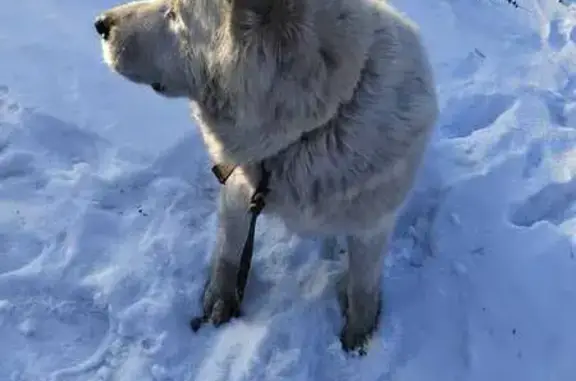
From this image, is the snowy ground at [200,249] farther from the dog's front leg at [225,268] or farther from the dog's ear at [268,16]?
the dog's ear at [268,16]

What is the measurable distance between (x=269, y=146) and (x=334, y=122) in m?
0.22

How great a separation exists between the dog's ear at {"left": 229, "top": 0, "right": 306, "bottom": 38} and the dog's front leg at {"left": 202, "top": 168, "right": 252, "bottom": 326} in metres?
1.01

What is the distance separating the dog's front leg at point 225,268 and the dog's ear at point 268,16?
101 cm

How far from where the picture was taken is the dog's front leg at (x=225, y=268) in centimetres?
345

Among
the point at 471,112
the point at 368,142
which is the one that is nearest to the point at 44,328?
the point at 368,142

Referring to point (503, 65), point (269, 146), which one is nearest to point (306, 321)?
point (269, 146)

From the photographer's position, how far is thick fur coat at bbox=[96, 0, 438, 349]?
8.38 feet

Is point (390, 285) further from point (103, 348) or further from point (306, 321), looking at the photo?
point (103, 348)

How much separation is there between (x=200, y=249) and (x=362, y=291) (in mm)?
744

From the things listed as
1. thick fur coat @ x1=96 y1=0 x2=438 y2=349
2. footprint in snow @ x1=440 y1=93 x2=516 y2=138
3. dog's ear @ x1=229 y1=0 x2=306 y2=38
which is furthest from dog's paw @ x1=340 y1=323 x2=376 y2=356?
dog's ear @ x1=229 y1=0 x2=306 y2=38

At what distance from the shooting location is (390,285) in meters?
3.76

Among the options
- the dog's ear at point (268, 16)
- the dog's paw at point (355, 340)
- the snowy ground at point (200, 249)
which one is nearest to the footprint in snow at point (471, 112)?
the snowy ground at point (200, 249)

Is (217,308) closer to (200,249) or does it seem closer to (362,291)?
(200,249)

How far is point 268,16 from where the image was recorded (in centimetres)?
248
